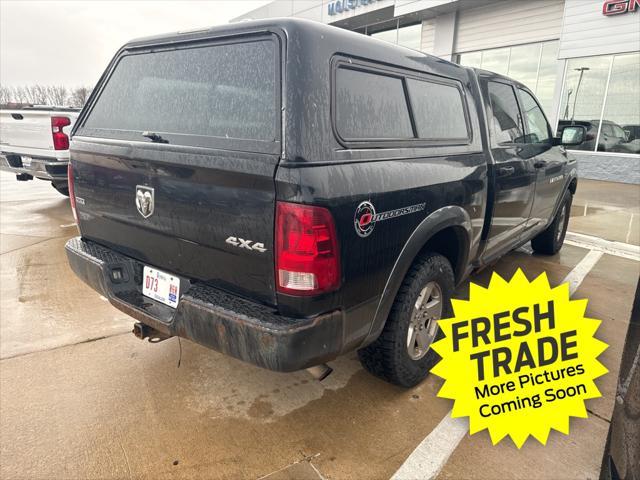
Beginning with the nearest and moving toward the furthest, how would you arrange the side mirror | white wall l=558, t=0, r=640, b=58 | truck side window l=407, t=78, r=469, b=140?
1. truck side window l=407, t=78, r=469, b=140
2. the side mirror
3. white wall l=558, t=0, r=640, b=58

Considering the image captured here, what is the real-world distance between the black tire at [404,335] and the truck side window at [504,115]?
1261 mm

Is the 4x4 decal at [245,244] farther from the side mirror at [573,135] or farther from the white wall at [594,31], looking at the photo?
the white wall at [594,31]

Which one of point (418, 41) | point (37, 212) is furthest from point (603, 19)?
point (37, 212)

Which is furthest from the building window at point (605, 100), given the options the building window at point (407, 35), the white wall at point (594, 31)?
the building window at point (407, 35)

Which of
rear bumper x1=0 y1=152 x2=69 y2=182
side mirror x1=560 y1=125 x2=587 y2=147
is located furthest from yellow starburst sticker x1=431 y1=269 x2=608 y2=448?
rear bumper x1=0 y1=152 x2=69 y2=182

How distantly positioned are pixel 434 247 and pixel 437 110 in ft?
2.74

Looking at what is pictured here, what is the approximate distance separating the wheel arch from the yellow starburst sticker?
10.2 inches

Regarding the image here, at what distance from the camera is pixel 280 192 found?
5.50ft

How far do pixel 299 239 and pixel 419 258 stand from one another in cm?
103

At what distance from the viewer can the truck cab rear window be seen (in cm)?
184

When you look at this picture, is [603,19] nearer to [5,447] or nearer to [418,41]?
[418,41]

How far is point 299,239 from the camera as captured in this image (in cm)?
169

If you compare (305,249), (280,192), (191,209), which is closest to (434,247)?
(305,249)

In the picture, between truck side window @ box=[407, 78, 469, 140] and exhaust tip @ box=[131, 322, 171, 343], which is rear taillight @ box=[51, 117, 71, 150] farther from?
truck side window @ box=[407, 78, 469, 140]
